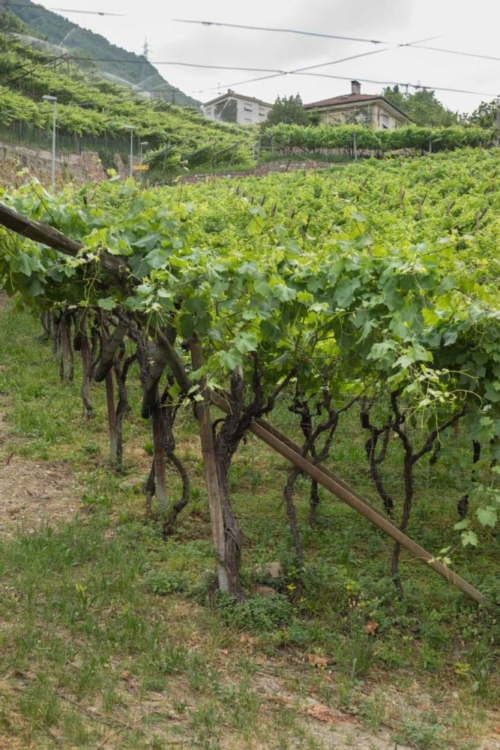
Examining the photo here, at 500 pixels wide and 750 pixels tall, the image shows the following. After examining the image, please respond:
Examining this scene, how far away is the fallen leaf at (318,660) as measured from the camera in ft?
15.7

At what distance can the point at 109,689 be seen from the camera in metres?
4.21

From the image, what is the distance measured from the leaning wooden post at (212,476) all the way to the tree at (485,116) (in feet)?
144

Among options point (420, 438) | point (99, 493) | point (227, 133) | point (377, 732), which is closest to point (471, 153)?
point (420, 438)

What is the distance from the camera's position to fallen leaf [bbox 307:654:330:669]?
479 cm

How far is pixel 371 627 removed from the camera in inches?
201

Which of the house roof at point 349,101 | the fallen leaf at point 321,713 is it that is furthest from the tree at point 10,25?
the fallen leaf at point 321,713

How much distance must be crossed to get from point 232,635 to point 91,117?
50.8m

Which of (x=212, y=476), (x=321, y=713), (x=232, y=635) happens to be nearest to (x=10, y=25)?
(x=212, y=476)

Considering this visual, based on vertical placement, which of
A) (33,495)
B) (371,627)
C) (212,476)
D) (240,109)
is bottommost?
(371,627)

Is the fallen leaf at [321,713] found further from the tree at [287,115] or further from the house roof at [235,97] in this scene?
the house roof at [235,97]

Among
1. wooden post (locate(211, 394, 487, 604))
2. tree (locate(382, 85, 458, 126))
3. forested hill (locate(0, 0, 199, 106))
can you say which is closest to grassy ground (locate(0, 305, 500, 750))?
wooden post (locate(211, 394, 487, 604))

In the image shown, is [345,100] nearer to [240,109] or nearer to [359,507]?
[240,109]

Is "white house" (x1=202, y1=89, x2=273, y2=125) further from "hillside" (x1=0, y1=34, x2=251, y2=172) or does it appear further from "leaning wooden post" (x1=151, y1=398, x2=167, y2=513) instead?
"leaning wooden post" (x1=151, y1=398, x2=167, y2=513)

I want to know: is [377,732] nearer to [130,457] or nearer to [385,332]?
[385,332]
